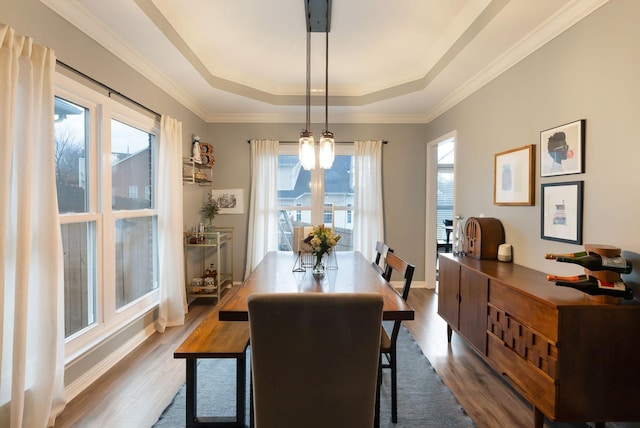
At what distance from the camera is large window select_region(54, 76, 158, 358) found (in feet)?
7.01

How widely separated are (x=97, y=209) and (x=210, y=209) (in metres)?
1.95

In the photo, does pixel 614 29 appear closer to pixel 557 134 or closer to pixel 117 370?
pixel 557 134

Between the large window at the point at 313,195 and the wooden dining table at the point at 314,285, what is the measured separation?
1.94 meters

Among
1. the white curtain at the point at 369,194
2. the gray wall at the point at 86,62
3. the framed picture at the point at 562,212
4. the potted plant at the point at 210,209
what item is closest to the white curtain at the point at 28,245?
the gray wall at the point at 86,62

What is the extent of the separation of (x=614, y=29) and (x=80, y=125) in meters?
3.40

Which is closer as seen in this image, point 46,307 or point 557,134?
point 46,307

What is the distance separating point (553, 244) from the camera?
2182mm

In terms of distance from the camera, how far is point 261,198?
4535mm

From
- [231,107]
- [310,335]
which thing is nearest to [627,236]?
[310,335]

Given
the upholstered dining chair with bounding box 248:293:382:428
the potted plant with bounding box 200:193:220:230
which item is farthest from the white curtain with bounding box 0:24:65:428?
the potted plant with bounding box 200:193:220:230

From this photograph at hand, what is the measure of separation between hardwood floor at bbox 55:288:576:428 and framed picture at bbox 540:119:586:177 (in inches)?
61.7

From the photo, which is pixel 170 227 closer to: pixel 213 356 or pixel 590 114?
pixel 213 356

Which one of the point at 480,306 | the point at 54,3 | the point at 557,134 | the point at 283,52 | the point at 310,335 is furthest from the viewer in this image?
the point at 283,52

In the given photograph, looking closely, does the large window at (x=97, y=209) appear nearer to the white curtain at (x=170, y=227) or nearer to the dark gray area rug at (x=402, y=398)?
the white curtain at (x=170, y=227)
